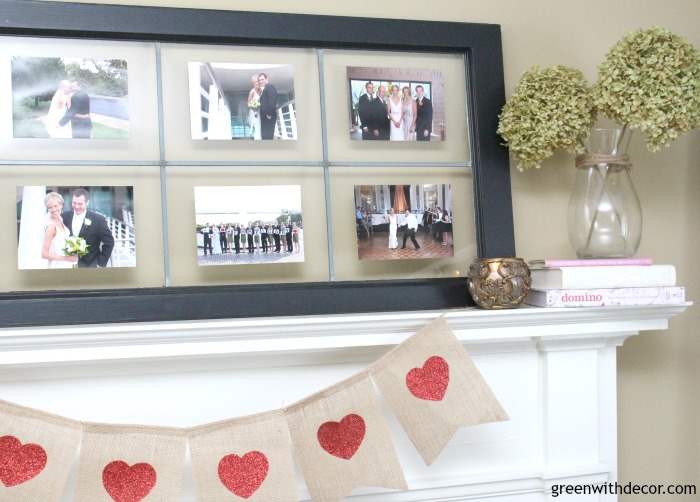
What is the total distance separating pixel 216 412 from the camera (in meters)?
1.11

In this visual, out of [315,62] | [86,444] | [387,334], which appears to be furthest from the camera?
[315,62]

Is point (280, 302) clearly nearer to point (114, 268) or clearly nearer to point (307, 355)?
point (307, 355)

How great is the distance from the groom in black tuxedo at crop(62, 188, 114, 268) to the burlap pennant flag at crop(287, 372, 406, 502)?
41 centimetres

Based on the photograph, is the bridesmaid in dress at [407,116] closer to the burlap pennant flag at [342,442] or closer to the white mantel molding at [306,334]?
the white mantel molding at [306,334]

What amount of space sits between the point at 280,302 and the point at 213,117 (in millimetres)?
343

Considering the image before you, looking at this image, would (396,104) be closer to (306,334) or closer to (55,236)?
(306,334)

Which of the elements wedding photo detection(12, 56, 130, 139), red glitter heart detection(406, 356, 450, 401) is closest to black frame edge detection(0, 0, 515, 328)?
wedding photo detection(12, 56, 130, 139)

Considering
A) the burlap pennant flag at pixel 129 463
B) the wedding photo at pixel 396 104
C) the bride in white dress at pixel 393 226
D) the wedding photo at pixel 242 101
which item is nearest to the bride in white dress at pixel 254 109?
the wedding photo at pixel 242 101

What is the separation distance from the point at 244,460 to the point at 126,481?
17 centimetres

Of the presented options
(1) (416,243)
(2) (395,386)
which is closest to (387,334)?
(2) (395,386)

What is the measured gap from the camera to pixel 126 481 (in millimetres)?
961

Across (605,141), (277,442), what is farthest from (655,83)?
(277,442)

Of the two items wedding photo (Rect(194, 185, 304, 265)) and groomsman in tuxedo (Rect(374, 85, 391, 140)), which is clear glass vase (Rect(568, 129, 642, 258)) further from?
wedding photo (Rect(194, 185, 304, 265))

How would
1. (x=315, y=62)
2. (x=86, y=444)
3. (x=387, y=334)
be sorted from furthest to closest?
1. (x=315, y=62)
2. (x=387, y=334)
3. (x=86, y=444)
